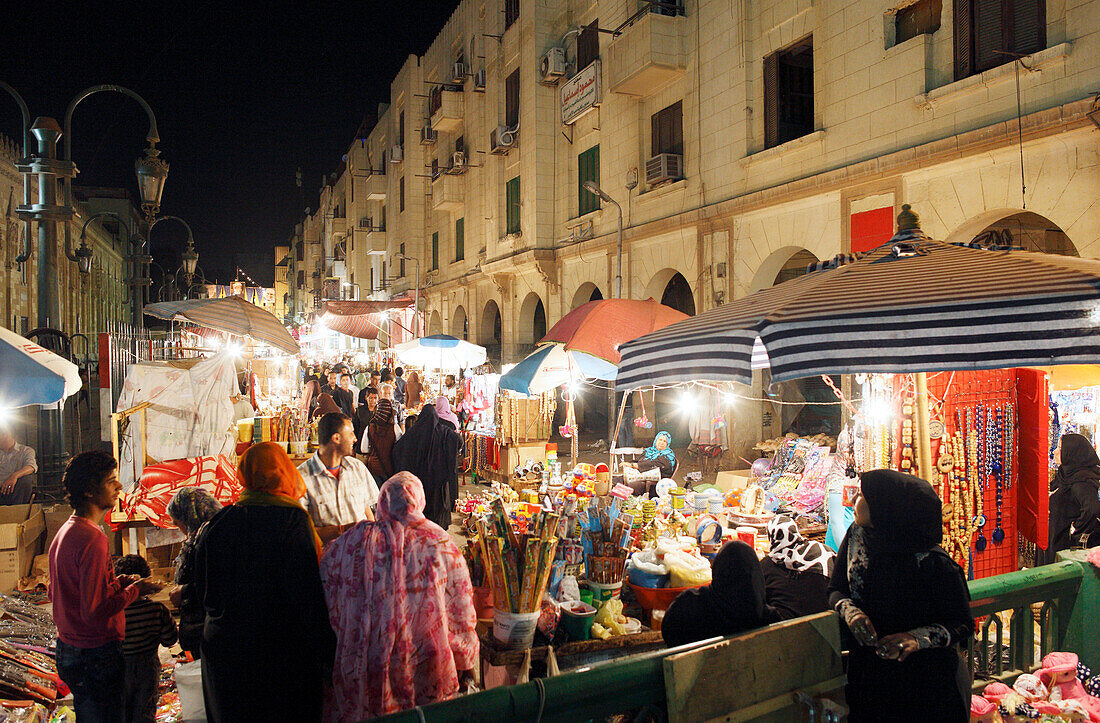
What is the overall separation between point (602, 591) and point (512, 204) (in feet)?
59.5

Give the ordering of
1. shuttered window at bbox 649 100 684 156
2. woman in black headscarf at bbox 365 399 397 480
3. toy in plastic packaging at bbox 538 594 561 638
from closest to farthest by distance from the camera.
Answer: toy in plastic packaging at bbox 538 594 561 638, woman in black headscarf at bbox 365 399 397 480, shuttered window at bbox 649 100 684 156

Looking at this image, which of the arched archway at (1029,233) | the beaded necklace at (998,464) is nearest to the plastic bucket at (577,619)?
the beaded necklace at (998,464)

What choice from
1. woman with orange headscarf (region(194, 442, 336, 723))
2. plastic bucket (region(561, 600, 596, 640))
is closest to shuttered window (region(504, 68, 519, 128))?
plastic bucket (region(561, 600, 596, 640))

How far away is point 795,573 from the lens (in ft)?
14.7

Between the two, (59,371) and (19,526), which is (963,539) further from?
(19,526)

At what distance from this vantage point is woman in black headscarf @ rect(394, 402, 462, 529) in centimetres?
781

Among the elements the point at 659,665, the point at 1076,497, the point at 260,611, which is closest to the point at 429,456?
the point at 260,611

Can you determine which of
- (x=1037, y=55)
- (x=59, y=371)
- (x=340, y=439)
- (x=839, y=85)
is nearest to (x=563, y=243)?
(x=839, y=85)

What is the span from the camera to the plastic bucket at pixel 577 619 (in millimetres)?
4086

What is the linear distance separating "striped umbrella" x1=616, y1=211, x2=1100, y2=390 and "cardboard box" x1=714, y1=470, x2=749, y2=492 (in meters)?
4.85

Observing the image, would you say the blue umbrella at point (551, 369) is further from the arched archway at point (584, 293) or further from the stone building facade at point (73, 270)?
the arched archway at point (584, 293)

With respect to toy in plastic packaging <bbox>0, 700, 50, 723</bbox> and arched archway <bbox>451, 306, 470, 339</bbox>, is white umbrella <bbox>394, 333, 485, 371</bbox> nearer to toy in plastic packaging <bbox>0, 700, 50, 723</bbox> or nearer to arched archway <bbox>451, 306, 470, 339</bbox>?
toy in plastic packaging <bbox>0, 700, 50, 723</bbox>

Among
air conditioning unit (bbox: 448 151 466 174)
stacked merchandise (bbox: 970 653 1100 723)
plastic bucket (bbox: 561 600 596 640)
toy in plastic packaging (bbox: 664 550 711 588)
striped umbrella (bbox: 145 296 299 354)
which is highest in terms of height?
air conditioning unit (bbox: 448 151 466 174)

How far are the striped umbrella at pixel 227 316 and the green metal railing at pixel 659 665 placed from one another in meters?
6.59
